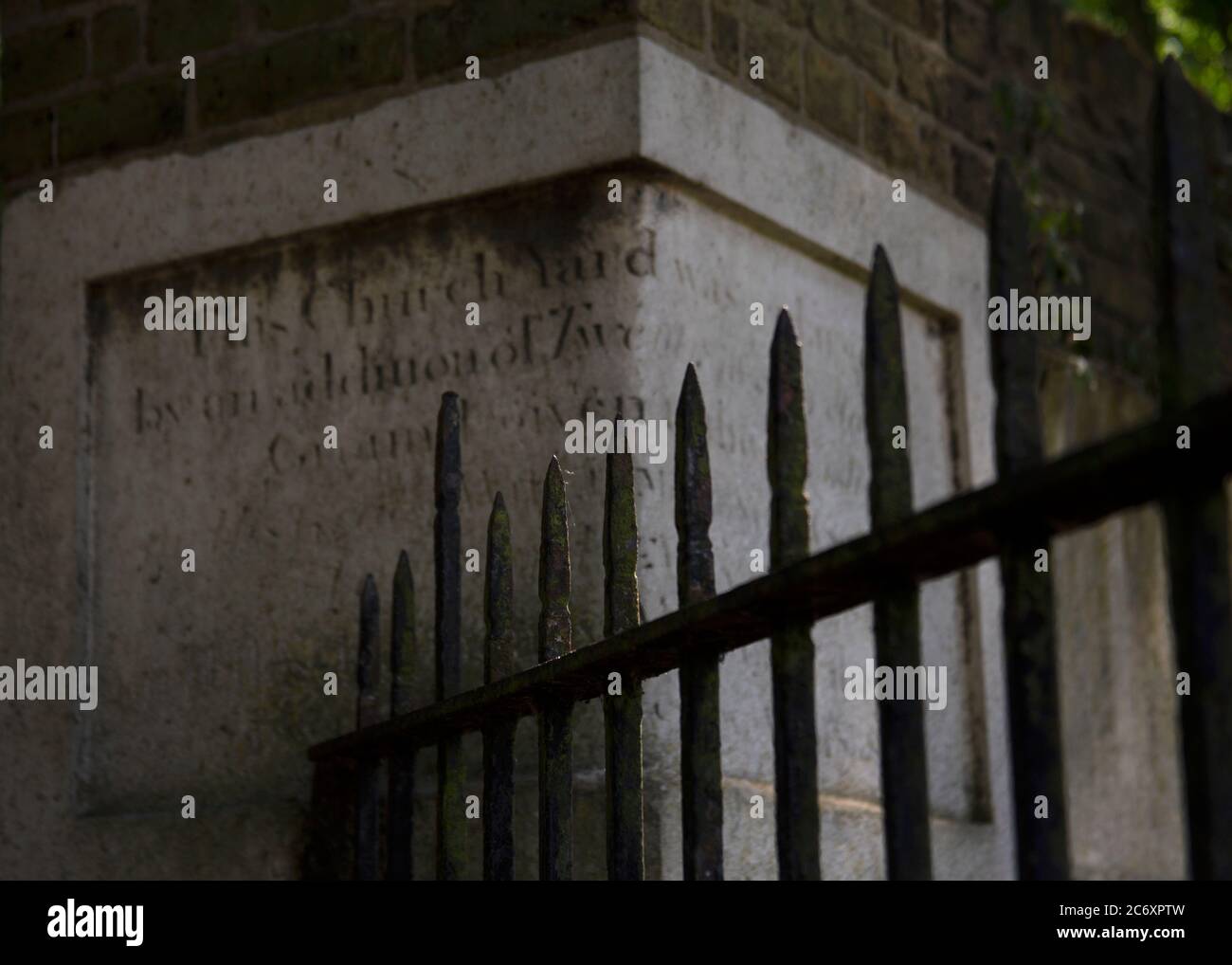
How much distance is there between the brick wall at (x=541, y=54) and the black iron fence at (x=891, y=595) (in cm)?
151

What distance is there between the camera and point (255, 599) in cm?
381

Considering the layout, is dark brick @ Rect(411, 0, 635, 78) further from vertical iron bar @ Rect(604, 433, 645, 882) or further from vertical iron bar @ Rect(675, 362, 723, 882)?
vertical iron bar @ Rect(675, 362, 723, 882)

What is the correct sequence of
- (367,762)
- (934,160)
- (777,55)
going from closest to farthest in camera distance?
(367,762) → (777,55) → (934,160)

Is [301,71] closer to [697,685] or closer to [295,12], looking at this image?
[295,12]

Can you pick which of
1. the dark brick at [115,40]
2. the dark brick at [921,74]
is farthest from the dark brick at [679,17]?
the dark brick at [115,40]

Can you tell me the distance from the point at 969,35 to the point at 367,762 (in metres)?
2.59

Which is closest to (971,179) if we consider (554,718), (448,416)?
(448,416)

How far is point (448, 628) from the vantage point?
2760 millimetres

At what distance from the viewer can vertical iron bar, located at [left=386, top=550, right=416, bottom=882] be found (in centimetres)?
289
